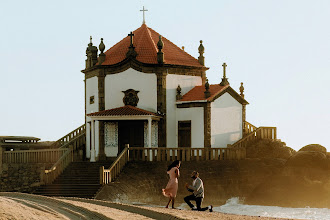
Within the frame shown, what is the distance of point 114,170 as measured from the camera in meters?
35.2

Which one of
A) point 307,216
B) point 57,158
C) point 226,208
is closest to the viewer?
point 307,216

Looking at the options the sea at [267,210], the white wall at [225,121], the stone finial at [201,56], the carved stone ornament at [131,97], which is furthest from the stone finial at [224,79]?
the sea at [267,210]

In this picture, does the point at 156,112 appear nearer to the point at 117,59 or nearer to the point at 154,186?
the point at 117,59

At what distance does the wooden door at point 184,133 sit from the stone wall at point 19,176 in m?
8.70

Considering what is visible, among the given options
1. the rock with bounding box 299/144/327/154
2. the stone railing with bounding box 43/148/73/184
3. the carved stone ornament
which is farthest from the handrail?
the rock with bounding box 299/144/327/154

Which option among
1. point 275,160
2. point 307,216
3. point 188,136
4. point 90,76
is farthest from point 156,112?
point 307,216

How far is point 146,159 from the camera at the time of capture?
123ft

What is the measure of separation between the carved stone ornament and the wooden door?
3136mm

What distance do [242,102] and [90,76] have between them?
10.2 metres

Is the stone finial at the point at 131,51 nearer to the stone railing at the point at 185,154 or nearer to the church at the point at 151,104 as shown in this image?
the church at the point at 151,104

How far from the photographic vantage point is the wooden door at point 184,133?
1638 inches

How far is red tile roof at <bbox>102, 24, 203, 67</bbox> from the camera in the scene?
4222cm

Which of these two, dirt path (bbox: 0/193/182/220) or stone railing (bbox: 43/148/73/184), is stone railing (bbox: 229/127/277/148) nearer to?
stone railing (bbox: 43/148/73/184)

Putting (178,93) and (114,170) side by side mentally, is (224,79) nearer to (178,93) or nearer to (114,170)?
(178,93)
